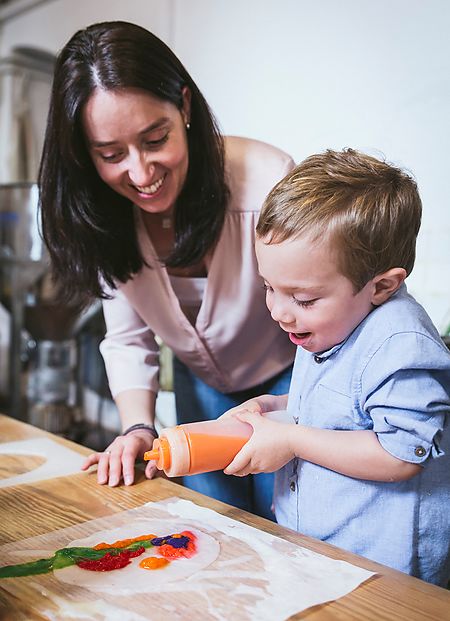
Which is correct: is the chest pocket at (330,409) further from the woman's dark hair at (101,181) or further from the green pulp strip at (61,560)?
the woman's dark hair at (101,181)

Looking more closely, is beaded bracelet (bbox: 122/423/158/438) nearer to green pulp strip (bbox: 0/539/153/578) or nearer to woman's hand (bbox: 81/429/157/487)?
woman's hand (bbox: 81/429/157/487)

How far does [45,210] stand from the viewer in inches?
49.4

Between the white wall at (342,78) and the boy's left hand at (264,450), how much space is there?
57cm

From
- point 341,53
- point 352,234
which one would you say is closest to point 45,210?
point 352,234

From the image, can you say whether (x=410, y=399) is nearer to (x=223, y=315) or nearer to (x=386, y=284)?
(x=386, y=284)

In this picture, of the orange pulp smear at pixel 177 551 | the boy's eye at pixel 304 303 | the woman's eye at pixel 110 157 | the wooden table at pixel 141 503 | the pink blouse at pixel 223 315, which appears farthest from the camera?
the pink blouse at pixel 223 315

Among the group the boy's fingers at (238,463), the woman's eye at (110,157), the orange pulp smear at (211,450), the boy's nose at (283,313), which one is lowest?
the boy's fingers at (238,463)

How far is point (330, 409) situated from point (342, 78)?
2.90 ft

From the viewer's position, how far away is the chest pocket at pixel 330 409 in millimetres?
892

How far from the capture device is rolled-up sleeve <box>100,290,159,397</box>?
1348 millimetres

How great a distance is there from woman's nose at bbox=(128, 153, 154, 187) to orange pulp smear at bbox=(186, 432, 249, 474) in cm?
46

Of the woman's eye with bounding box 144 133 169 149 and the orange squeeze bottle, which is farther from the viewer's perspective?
the woman's eye with bounding box 144 133 169 149

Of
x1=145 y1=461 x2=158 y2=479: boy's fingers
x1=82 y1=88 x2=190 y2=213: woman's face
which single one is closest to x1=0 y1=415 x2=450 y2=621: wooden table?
x1=145 y1=461 x2=158 y2=479: boy's fingers

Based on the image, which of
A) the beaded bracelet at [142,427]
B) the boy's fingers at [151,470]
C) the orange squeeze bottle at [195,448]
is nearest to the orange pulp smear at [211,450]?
the orange squeeze bottle at [195,448]
